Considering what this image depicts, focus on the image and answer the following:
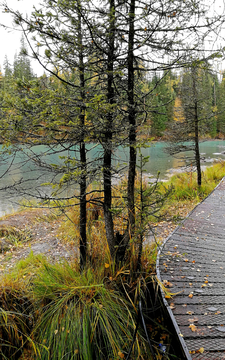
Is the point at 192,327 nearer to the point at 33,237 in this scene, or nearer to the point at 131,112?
the point at 131,112

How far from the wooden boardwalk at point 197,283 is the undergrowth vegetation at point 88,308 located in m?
0.35

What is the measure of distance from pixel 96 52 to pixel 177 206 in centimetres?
556

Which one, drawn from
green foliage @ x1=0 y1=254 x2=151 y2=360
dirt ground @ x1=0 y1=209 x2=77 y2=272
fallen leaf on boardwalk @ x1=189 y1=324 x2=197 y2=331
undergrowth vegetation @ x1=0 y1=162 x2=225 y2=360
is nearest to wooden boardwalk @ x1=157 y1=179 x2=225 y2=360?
fallen leaf on boardwalk @ x1=189 y1=324 x2=197 y2=331

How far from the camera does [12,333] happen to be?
305cm

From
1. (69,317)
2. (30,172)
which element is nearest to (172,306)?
(69,317)

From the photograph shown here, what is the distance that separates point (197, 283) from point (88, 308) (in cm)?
147

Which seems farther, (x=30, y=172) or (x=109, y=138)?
(x=30, y=172)

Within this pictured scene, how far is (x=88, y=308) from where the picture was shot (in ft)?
8.91

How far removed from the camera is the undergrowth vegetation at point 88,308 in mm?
2568

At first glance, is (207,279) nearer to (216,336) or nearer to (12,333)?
(216,336)

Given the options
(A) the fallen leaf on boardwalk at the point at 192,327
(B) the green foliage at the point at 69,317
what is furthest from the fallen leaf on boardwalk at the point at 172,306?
(B) the green foliage at the point at 69,317

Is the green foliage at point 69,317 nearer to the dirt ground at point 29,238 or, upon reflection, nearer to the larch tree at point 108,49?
the larch tree at point 108,49

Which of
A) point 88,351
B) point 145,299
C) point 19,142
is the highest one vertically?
point 19,142

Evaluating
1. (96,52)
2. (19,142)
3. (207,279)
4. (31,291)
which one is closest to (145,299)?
(207,279)
